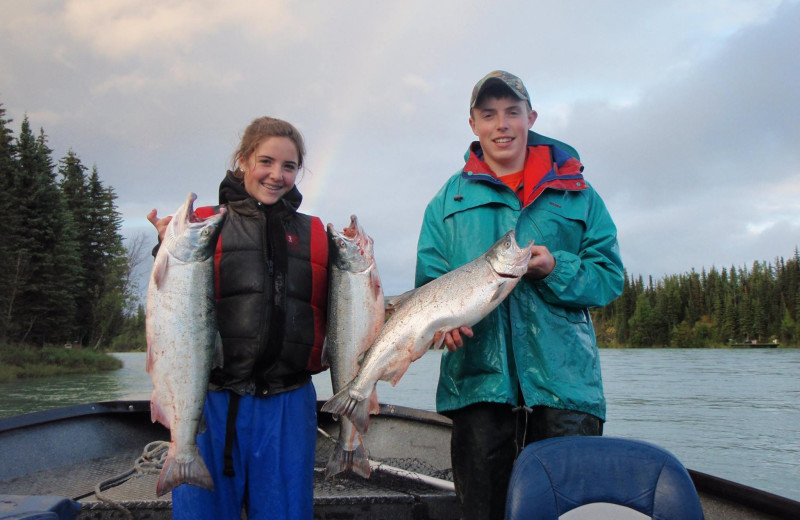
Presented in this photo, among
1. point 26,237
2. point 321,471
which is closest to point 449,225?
point 321,471

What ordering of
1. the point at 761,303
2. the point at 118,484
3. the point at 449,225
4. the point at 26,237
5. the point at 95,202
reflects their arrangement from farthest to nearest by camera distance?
1. the point at 761,303
2. the point at 95,202
3. the point at 26,237
4. the point at 118,484
5. the point at 449,225

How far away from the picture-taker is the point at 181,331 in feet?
10.2

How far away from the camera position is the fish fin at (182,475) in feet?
9.62

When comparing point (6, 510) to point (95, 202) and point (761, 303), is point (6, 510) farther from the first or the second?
point (761, 303)

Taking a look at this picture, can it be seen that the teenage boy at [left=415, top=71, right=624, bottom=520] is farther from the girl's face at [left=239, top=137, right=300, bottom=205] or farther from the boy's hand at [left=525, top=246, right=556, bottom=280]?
the girl's face at [left=239, top=137, right=300, bottom=205]

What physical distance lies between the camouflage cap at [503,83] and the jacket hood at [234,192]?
4.37ft

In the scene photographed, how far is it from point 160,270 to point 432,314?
1.48 meters

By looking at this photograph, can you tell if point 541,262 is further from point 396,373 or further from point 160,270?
point 160,270

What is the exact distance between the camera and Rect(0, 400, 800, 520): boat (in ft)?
14.1

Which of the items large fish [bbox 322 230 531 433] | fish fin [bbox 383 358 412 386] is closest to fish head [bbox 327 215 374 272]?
large fish [bbox 322 230 531 433]

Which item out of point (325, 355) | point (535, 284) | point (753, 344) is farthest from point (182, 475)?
point (753, 344)

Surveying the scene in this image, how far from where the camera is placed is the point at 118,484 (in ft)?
18.5

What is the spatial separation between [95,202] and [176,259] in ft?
184

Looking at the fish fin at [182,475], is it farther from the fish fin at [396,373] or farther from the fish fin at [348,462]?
the fish fin at [396,373]
